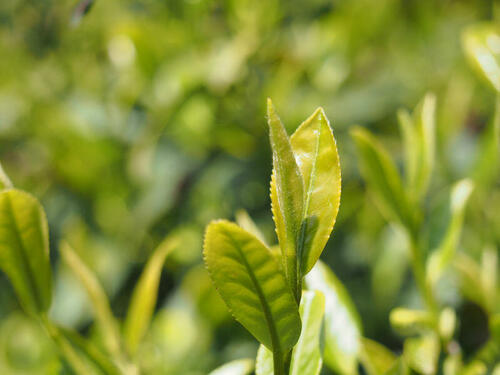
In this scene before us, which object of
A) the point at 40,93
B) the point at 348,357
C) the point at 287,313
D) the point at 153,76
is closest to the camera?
the point at 287,313

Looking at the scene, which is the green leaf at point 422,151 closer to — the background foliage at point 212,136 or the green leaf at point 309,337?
the green leaf at point 309,337

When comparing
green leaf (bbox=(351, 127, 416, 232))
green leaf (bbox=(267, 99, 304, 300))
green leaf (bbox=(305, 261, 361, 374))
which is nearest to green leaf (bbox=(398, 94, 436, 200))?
green leaf (bbox=(351, 127, 416, 232))

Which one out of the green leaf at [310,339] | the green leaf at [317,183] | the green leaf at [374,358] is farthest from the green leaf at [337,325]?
the green leaf at [317,183]

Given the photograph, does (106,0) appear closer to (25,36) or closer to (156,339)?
(25,36)

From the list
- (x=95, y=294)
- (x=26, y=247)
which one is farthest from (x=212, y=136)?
(x=26, y=247)

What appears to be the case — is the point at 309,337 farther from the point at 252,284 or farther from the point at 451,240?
the point at 451,240

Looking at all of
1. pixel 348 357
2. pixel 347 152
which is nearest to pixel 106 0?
pixel 347 152

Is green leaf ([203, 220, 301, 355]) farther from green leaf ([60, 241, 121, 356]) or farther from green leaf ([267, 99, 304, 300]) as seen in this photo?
green leaf ([60, 241, 121, 356])
